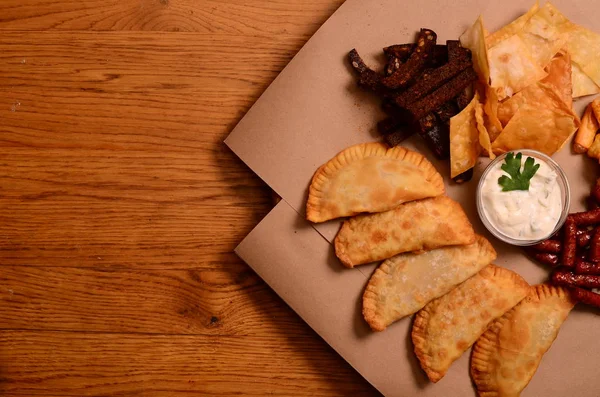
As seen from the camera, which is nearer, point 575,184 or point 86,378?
point 575,184

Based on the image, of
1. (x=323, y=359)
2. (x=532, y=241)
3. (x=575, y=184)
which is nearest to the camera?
(x=532, y=241)

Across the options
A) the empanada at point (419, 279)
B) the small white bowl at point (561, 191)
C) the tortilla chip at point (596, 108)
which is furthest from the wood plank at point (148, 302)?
the tortilla chip at point (596, 108)

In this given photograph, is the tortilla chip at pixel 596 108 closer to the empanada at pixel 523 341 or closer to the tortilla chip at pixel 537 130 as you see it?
the tortilla chip at pixel 537 130

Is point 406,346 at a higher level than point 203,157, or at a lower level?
lower

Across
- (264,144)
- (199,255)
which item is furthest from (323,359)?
(264,144)

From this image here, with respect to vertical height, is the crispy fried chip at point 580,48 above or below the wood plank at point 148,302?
above

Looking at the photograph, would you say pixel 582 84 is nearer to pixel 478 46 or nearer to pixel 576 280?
pixel 478 46

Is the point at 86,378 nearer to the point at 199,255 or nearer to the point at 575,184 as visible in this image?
the point at 199,255
